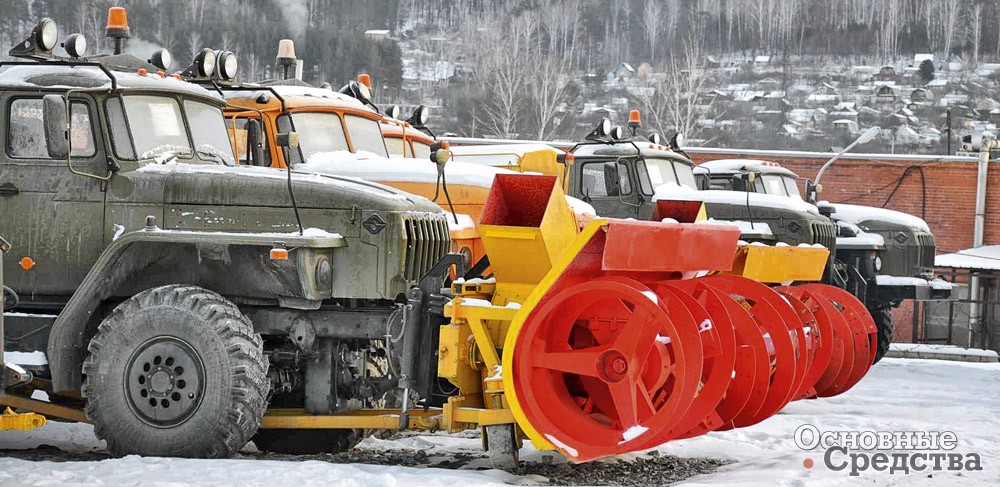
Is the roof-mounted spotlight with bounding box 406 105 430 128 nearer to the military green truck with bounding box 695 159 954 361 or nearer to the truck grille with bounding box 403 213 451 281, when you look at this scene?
the military green truck with bounding box 695 159 954 361

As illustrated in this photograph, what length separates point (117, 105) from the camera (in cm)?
813

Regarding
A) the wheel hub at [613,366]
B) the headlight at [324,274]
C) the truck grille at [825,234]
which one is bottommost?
the wheel hub at [613,366]

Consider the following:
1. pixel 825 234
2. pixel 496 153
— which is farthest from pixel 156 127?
pixel 825 234

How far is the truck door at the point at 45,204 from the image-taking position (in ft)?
26.4

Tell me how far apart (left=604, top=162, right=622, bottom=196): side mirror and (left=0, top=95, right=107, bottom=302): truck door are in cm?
825

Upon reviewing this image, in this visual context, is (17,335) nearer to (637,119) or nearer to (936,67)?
(637,119)

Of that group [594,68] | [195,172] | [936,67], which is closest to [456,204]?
[195,172]

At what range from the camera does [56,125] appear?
26.0 ft

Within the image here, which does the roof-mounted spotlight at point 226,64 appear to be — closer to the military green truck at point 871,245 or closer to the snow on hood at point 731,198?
the snow on hood at point 731,198

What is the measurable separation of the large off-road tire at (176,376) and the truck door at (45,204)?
728mm

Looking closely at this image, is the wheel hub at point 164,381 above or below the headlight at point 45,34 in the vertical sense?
below

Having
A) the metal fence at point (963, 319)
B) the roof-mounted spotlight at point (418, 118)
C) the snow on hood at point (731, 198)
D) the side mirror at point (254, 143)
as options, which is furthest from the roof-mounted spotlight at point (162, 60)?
the metal fence at point (963, 319)

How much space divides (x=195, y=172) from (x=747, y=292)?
12.4ft

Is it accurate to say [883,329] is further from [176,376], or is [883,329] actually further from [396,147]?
[176,376]
